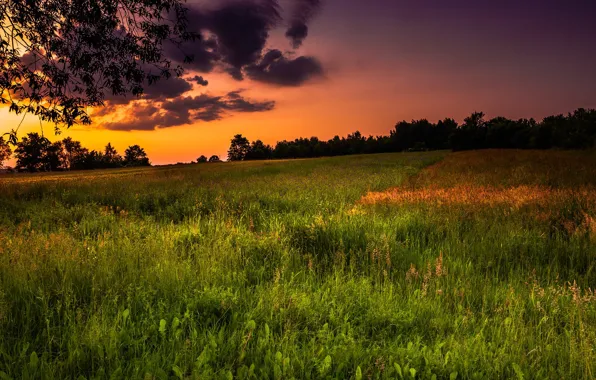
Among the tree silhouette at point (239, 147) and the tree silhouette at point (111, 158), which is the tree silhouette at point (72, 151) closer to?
the tree silhouette at point (111, 158)

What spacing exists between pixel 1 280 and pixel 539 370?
530 cm

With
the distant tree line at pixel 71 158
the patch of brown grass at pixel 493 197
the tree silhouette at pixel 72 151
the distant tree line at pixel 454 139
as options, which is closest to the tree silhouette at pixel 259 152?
the distant tree line at pixel 454 139

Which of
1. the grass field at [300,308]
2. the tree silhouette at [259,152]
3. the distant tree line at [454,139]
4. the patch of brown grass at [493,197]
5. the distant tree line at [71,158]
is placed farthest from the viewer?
the tree silhouette at [259,152]

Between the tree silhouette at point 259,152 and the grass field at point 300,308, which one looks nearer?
the grass field at point 300,308

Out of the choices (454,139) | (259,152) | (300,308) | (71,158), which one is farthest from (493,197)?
(71,158)

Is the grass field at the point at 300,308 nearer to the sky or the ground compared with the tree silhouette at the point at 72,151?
nearer to the ground

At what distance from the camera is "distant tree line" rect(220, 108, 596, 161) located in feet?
270

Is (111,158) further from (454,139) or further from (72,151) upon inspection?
(454,139)

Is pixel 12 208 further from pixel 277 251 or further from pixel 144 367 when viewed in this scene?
pixel 144 367

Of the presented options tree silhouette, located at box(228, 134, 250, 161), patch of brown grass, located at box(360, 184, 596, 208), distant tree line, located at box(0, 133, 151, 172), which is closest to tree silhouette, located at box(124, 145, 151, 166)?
distant tree line, located at box(0, 133, 151, 172)

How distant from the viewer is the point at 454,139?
101 meters

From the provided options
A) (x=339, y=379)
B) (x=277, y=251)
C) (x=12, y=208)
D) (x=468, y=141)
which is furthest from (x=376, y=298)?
(x=468, y=141)

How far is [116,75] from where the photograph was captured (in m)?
8.01

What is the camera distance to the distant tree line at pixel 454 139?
270 feet
